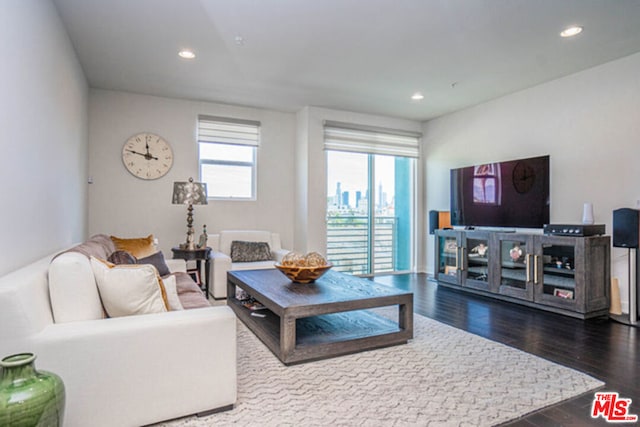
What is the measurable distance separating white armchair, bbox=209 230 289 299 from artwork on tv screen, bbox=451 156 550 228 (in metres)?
2.54

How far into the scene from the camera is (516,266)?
166 inches

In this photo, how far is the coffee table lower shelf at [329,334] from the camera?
251cm

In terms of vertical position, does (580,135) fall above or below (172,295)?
above

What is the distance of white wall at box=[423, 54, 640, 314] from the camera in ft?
12.0

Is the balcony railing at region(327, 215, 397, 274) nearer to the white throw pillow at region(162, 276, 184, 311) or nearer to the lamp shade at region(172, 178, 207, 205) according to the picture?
the lamp shade at region(172, 178, 207, 205)

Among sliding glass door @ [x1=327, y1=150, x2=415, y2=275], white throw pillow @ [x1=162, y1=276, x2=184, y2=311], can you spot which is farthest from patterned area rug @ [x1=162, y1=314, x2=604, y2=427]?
sliding glass door @ [x1=327, y1=150, x2=415, y2=275]

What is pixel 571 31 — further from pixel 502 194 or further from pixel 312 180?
pixel 312 180

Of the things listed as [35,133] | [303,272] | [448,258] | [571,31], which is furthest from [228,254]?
[571,31]

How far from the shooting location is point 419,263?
6.28 m

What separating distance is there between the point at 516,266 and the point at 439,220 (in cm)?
158

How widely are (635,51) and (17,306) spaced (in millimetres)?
5024

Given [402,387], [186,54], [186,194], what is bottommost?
[402,387]

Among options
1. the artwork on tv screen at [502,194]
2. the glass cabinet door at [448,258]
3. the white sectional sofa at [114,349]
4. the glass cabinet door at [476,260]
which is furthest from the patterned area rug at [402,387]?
the glass cabinet door at [448,258]

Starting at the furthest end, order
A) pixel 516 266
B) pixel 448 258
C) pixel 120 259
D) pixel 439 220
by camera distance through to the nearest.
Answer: pixel 439 220
pixel 448 258
pixel 516 266
pixel 120 259
